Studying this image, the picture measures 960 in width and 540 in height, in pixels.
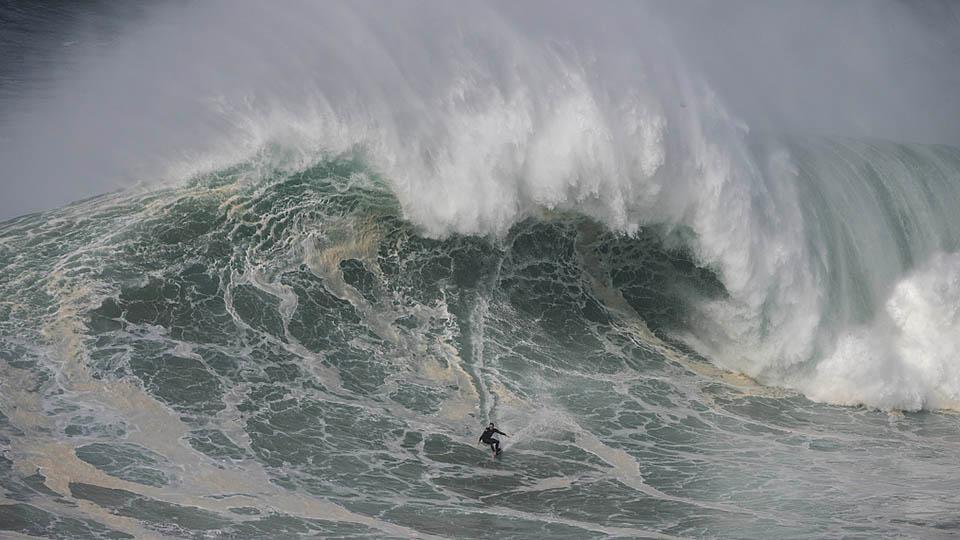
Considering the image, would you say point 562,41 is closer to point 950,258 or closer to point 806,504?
point 950,258

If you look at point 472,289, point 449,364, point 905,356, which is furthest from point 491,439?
point 905,356

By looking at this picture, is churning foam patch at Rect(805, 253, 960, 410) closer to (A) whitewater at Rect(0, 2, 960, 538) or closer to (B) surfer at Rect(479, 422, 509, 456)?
(A) whitewater at Rect(0, 2, 960, 538)

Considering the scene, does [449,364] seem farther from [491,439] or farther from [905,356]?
[905,356]

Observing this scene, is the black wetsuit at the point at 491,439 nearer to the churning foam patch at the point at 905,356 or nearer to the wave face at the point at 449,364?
the wave face at the point at 449,364

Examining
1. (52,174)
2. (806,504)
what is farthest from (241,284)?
(806,504)

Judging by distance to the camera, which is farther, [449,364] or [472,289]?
[472,289]

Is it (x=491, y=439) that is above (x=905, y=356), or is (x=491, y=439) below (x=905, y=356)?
below

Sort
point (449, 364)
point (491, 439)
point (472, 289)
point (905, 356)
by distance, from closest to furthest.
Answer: point (491, 439)
point (449, 364)
point (472, 289)
point (905, 356)
